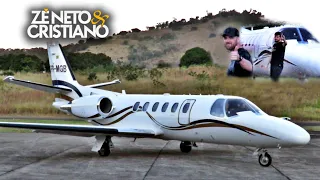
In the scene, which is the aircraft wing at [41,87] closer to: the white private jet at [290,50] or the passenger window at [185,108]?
the passenger window at [185,108]

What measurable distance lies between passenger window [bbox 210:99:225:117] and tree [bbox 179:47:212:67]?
1659cm

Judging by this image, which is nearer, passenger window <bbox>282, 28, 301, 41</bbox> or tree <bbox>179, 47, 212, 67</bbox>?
passenger window <bbox>282, 28, 301, 41</bbox>

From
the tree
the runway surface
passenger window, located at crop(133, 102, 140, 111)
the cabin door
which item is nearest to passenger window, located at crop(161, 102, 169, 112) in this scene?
the cabin door

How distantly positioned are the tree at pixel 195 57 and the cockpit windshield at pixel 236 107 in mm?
16927

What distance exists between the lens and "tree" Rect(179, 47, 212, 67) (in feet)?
104

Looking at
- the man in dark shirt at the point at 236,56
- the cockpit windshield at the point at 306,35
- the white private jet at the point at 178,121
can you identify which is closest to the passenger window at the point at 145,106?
the white private jet at the point at 178,121

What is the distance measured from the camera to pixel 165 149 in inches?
730

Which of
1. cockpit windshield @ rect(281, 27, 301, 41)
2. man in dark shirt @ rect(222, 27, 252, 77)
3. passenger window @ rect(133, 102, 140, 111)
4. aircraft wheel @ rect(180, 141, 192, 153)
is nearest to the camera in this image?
aircraft wheel @ rect(180, 141, 192, 153)

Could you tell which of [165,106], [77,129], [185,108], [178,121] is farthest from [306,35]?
[77,129]

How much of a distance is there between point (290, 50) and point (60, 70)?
1427 cm

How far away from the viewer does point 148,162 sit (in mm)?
14445

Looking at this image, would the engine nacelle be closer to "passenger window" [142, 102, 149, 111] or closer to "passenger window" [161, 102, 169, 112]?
"passenger window" [142, 102, 149, 111]

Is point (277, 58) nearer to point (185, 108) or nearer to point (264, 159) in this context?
point (185, 108)

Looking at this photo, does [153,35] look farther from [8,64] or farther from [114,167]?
[114,167]
